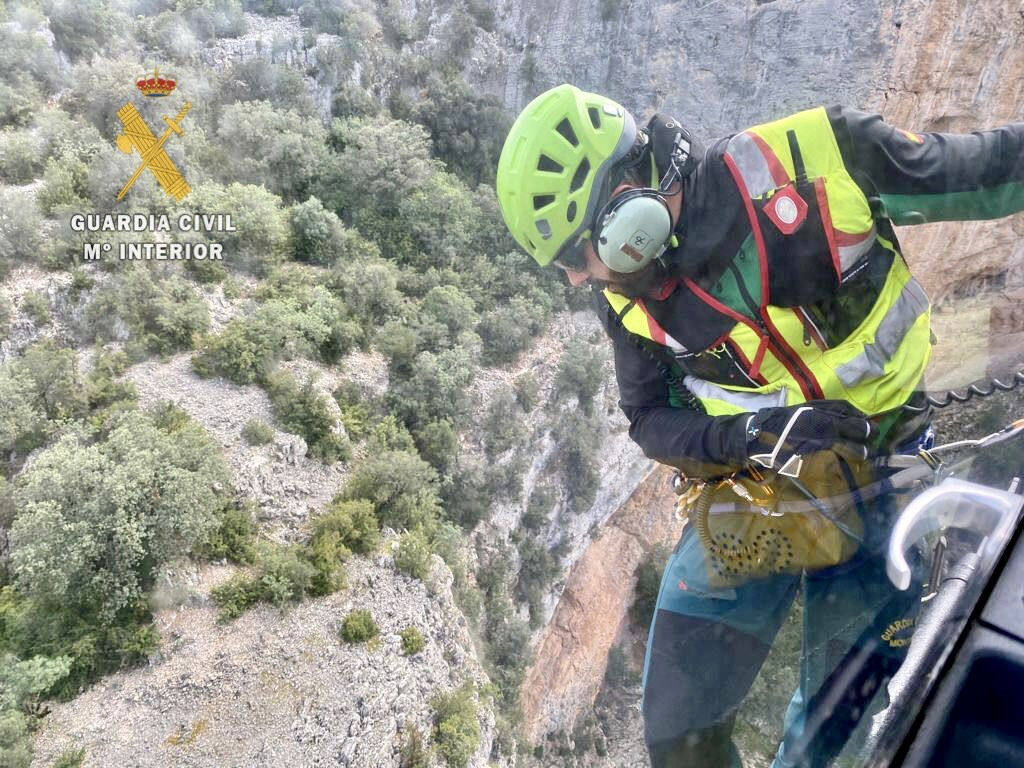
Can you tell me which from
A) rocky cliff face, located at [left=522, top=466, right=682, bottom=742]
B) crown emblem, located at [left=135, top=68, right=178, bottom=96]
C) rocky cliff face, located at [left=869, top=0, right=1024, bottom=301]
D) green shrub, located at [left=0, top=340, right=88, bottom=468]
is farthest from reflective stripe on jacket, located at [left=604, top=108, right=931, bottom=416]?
crown emblem, located at [left=135, top=68, right=178, bottom=96]

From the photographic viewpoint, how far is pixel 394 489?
613cm

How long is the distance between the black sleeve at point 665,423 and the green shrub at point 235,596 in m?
4.14

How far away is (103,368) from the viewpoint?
6234 millimetres

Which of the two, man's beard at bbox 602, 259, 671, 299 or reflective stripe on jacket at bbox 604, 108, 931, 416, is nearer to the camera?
reflective stripe on jacket at bbox 604, 108, 931, 416

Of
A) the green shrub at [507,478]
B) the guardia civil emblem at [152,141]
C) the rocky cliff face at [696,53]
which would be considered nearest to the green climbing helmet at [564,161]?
the rocky cliff face at [696,53]

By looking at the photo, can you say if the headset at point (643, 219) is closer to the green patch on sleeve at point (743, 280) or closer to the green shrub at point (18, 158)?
the green patch on sleeve at point (743, 280)

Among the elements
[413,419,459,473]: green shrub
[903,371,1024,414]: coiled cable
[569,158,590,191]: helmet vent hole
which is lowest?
[413,419,459,473]: green shrub

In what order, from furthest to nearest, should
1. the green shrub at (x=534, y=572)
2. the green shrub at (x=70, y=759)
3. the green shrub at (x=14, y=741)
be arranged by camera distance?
the green shrub at (x=534, y=572) < the green shrub at (x=70, y=759) < the green shrub at (x=14, y=741)

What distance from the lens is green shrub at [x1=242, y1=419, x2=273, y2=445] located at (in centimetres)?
593

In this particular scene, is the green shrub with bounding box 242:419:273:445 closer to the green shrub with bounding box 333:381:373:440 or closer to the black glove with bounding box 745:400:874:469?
the green shrub with bounding box 333:381:373:440

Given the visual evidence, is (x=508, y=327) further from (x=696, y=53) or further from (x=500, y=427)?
(x=696, y=53)

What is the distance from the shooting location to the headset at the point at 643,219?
149 centimetres

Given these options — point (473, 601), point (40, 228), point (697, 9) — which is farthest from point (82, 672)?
point (697, 9)

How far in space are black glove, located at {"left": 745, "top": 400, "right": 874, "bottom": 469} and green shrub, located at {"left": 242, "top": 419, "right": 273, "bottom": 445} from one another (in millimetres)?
5459
